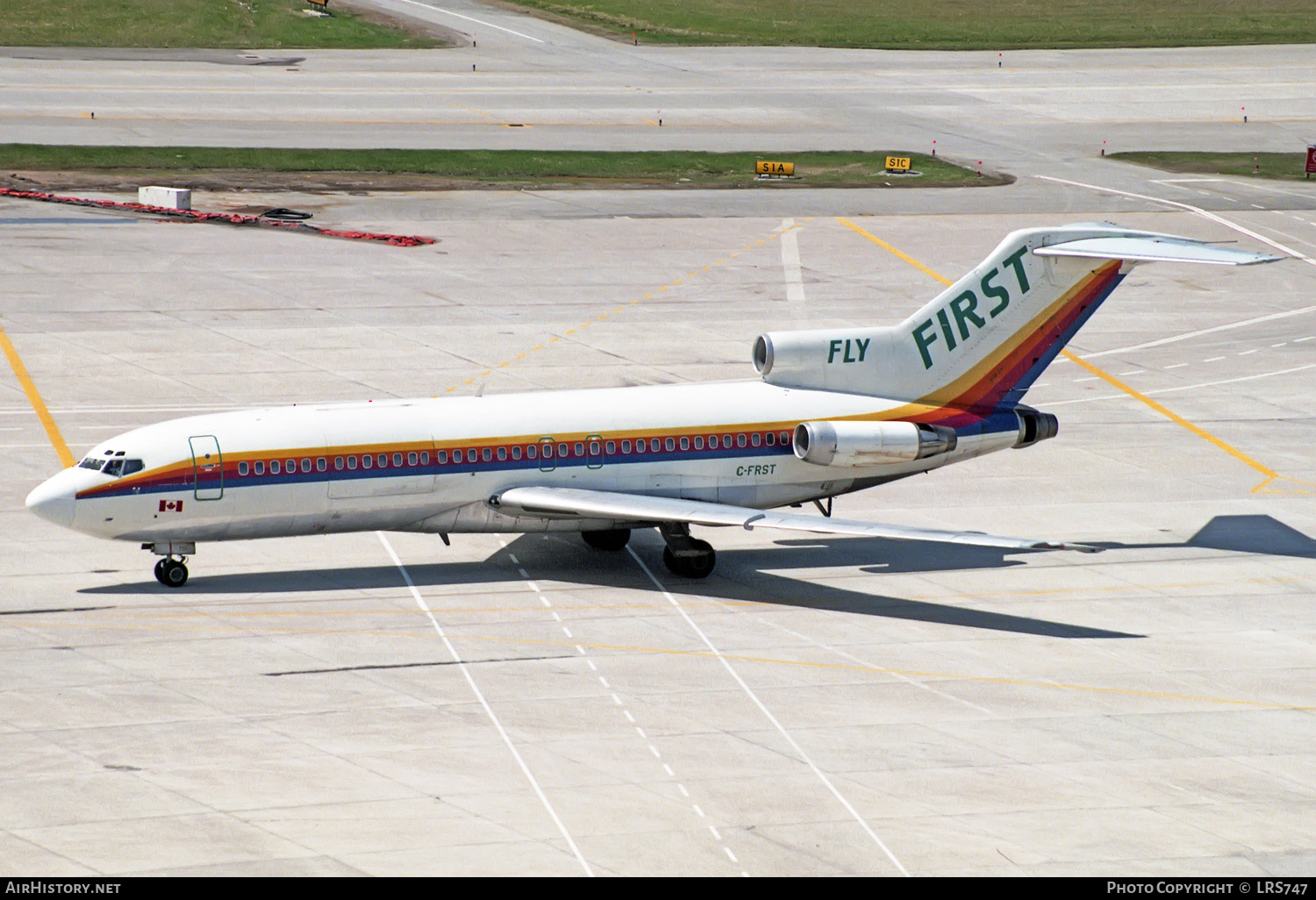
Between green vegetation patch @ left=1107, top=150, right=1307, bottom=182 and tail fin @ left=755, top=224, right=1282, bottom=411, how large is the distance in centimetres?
4893

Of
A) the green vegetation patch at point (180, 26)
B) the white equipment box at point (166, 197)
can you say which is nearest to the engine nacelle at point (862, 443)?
the white equipment box at point (166, 197)

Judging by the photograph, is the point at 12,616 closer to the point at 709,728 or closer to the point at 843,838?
the point at 709,728

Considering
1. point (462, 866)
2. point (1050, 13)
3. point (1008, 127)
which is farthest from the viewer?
point (1050, 13)

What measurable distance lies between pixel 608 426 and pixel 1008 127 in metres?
61.7

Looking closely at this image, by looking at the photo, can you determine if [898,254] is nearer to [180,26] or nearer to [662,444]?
[662,444]

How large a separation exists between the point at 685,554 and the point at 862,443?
4.47m

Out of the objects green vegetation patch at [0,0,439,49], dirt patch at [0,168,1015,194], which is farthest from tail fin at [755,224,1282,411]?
green vegetation patch at [0,0,439,49]

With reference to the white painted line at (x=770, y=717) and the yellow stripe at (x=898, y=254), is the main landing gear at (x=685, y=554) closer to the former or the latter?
the white painted line at (x=770, y=717)

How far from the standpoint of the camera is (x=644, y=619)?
3269 centimetres

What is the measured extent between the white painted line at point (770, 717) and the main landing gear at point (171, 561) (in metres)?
9.21

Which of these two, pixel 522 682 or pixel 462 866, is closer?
pixel 462 866

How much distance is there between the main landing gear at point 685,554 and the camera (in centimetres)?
3525

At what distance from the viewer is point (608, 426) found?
117 feet

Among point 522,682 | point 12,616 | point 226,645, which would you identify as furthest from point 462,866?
point 12,616
